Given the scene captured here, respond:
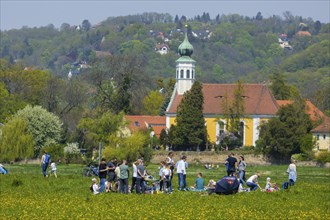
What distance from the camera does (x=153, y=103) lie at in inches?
5802

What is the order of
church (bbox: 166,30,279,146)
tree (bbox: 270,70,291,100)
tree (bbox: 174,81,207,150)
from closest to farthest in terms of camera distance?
1. tree (bbox: 174,81,207,150)
2. church (bbox: 166,30,279,146)
3. tree (bbox: 270,70,291,100)

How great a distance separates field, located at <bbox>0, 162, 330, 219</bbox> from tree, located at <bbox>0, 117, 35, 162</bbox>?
41083 mm

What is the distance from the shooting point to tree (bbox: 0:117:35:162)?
85.6m

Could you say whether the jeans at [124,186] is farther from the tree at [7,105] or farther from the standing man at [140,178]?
the tree at [7,105]

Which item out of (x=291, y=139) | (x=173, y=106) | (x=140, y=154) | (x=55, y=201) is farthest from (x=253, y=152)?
(x=55, y=201)

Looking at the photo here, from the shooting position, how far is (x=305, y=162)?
9656 cm

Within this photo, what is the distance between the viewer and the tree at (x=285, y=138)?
100m

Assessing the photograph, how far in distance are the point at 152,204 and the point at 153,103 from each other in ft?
369

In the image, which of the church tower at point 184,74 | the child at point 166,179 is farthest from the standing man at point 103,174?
the church tower at point 184,74

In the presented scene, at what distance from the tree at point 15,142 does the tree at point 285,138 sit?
76.4 feet

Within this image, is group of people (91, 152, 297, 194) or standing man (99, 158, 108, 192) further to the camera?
standing man (99, 158, 108, 192)

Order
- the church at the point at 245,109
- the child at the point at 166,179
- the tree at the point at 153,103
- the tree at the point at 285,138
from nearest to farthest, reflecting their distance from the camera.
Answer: the child at the point at 166,179
the tree at the point at 285,138
the church at the point at 245,109
the tree at the point at 153,103

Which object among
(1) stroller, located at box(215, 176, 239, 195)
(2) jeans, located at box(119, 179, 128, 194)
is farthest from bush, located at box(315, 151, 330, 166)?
(1) stroller, located at box(215, 176, 239, 195)

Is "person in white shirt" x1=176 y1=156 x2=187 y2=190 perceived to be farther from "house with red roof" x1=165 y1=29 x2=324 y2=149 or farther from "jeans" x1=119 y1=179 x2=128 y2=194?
"house with red roof" x1=165 y1=29 x2=324 y2=149
